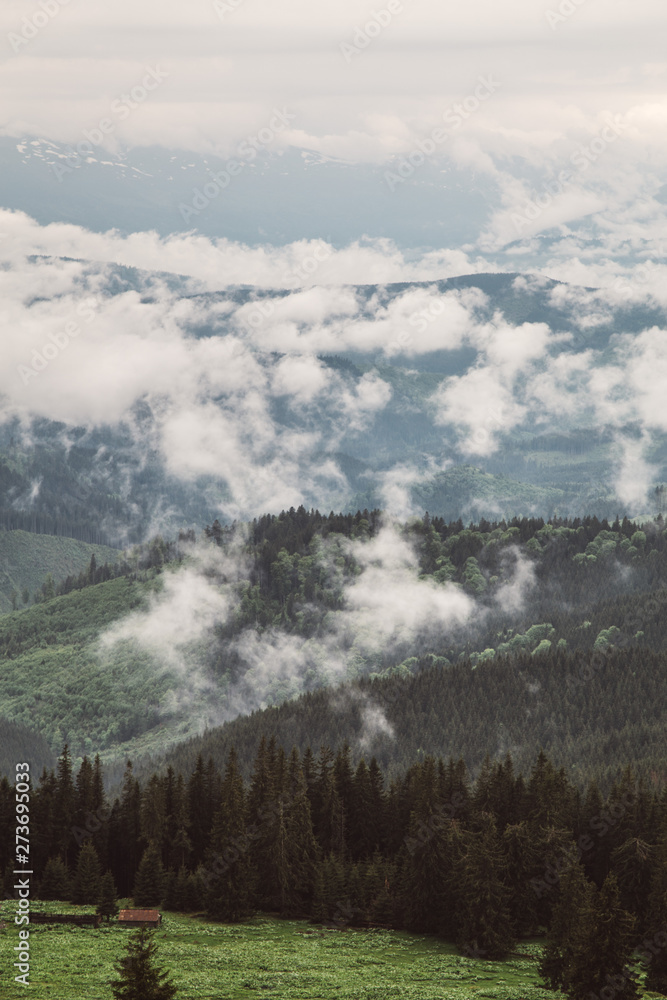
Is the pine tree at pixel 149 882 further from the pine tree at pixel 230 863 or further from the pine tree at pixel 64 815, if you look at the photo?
the pine tree at pixel 64 815

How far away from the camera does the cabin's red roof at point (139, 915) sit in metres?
133

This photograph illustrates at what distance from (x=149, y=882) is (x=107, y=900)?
43.2 feet

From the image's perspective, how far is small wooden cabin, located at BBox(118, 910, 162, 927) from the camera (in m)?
132

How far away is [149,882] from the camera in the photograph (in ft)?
484

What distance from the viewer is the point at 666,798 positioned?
14638cm

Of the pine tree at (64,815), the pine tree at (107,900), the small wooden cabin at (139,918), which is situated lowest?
the small wooden cabin at (139,918)

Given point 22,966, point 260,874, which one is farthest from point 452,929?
point 22,966

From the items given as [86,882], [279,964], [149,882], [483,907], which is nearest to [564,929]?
[483,907]

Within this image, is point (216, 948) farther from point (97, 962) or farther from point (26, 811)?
point (26, 811)

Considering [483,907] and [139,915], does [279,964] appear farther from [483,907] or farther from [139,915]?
→ [483,907]

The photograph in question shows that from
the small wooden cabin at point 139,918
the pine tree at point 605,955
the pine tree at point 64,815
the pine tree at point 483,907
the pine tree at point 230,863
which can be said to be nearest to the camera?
the pine tree at point 605,955

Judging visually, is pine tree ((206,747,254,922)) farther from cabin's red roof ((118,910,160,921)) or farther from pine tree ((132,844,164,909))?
cabin's red roof ((118,910,160,921))

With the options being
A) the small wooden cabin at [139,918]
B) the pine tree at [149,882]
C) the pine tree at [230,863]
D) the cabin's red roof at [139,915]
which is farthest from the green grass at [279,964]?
the pine tree at [149,882]

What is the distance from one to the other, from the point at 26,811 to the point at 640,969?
81475 millimetres
